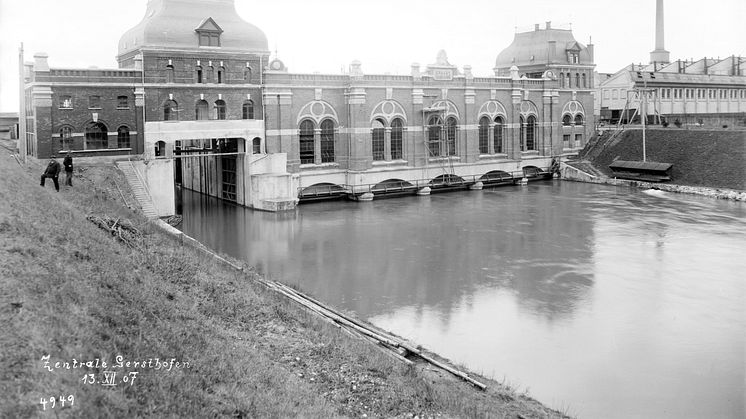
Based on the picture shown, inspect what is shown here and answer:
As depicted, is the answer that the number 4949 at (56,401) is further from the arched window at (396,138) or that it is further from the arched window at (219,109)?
the arched window at (396,138)

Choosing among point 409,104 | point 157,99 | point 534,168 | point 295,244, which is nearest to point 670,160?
point 534,168

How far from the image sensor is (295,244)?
107 ft

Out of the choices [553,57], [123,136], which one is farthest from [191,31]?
[553,57]

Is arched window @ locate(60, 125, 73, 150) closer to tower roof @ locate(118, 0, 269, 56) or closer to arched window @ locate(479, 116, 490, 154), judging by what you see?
tower roof @ locate(118, 0, 269, 56)

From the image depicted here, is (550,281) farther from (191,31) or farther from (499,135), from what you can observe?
(499,135)

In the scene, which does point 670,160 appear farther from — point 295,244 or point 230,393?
point 230,393

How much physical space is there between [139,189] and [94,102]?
6847 mm

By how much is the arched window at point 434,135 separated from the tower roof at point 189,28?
42.7ft

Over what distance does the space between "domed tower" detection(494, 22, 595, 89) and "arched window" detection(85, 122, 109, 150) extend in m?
34.6

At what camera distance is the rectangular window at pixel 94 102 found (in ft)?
127

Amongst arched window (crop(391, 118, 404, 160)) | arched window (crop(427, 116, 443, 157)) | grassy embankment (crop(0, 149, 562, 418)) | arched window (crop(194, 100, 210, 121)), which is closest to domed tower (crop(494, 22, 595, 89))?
arched window (crop(427, 116, 443, 157))

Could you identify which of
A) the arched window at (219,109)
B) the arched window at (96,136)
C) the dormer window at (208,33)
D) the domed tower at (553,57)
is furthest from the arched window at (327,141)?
→ the domed tower at (553,57)

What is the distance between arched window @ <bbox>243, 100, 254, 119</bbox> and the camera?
43594mm

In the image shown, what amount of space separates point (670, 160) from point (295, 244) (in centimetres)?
3220
